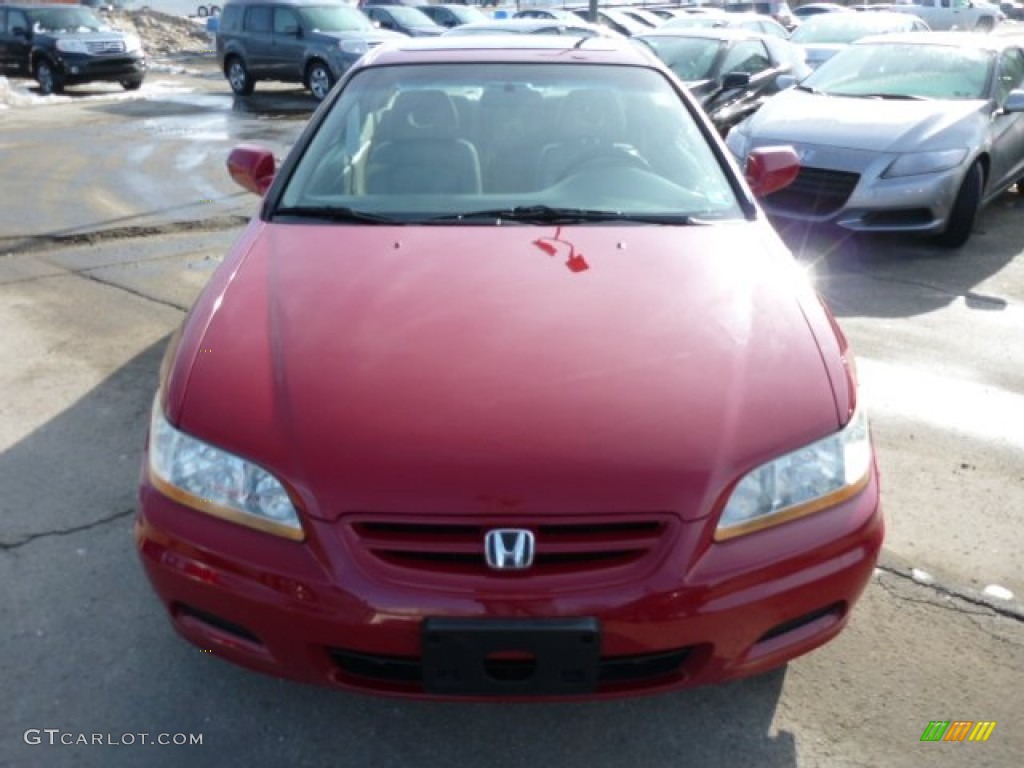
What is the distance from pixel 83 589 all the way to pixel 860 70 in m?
7.54

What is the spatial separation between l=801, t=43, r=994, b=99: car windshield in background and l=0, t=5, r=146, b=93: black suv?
14.5 metres

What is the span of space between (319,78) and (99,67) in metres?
4.42

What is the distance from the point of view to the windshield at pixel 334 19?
17.6m

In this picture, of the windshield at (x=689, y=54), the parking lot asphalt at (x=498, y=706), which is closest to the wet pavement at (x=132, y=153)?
the parking lot asphalt at (x=498, y=706)

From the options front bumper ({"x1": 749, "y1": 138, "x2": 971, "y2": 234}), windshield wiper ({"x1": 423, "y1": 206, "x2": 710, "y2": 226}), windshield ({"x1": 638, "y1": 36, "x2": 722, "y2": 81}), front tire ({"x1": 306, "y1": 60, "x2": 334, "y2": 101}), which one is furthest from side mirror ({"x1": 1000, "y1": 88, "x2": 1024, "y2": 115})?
front tire ({"x1": 306, "y1": 60, "x2": 334, "y2": 101})

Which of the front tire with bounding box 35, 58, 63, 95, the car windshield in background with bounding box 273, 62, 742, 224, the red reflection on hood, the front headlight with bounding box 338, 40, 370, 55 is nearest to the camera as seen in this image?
the red reflection on hood

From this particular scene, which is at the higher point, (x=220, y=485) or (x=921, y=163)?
(x=220, y=485)

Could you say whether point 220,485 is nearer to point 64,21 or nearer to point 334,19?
point 334,19

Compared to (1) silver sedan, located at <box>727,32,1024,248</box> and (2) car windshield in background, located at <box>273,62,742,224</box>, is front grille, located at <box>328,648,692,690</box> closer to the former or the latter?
(2) car windshield in background, located at <box>273,62,742,224</box>

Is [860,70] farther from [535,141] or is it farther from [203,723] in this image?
[203,723]

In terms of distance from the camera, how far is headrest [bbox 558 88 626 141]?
367cm

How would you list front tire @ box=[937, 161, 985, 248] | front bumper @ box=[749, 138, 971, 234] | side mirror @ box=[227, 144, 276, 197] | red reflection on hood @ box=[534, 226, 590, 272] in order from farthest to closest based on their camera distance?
1. front tire @ box=[937, 161, 985, 248]
2. front bumper @ box=[749, 138, 971, 234]
3. side mirror @ box=[227, 144, 276, 197]
4. red reflection on hood @ box=[534, 226, 590, 272]

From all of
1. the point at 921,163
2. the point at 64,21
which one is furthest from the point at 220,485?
the point at 64,21

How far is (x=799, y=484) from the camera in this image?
87.0 inches
